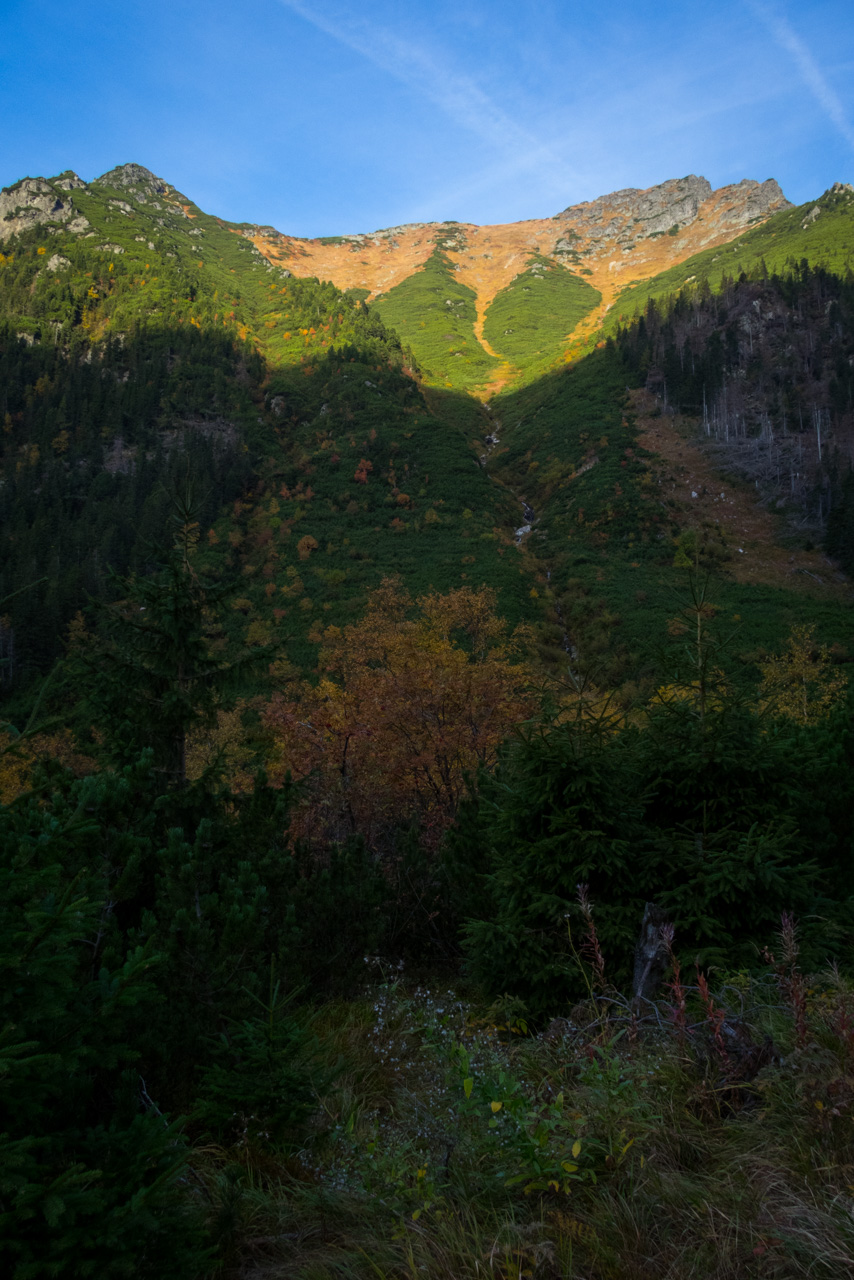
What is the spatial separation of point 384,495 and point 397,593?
2528cm

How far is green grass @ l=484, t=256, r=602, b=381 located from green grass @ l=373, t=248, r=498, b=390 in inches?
234

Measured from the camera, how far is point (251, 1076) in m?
3.50

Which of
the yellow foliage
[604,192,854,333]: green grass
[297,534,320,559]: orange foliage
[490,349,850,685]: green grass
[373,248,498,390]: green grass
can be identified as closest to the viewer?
the yellow foliage

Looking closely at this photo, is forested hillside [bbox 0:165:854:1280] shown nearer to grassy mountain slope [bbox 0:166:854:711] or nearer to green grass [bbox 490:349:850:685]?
grassy mountain slope [bbox 0:166:854:711]

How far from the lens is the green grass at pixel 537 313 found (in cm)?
13462

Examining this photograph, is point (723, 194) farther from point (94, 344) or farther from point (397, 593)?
point (397, 593)

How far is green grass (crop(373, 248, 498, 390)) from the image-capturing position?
127m

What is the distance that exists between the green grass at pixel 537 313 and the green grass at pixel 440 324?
595 centimetres

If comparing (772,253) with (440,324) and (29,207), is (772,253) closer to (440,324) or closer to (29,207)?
(440,324)

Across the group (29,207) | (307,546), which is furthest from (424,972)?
(29,207)

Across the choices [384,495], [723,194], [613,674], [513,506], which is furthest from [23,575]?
[723,194]

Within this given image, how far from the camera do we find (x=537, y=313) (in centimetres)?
15812

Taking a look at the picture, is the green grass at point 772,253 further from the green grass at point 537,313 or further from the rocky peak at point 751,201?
the rocky peak at point 751,201

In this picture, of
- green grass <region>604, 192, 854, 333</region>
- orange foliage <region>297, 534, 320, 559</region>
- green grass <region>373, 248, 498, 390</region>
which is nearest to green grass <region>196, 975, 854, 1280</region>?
orange foliage <region>297, 534, 320, 559</region>
